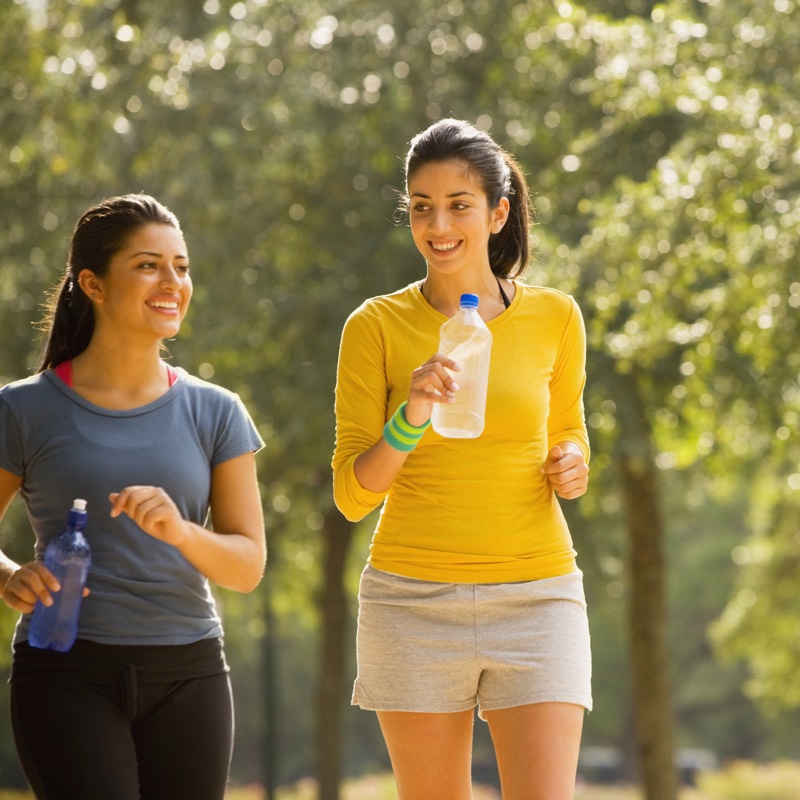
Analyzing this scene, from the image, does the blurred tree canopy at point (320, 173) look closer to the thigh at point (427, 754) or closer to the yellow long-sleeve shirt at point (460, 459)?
the yellow long-sleeve shirt at point (460, 459)

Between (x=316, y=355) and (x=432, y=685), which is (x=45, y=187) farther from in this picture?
(x=432, y=685)

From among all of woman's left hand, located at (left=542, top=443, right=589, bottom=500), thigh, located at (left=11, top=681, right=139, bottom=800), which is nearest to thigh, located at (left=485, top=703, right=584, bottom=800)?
woman's left hand, located at (left=542, top=443, right=589, bottom=500)

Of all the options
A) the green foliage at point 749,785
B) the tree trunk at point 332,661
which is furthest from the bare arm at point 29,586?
the green foliage at point 749,785

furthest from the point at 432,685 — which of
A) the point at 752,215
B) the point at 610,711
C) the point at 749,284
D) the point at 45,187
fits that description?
the point at 610,711

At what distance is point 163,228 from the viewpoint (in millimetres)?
3967

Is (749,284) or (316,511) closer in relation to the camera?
(749,284)

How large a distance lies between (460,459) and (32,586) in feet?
3.79

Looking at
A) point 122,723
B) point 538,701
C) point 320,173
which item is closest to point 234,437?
point 122,723

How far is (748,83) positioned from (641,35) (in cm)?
79

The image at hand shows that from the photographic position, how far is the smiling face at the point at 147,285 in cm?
391

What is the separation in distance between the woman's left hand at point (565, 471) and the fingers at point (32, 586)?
4.35 feet

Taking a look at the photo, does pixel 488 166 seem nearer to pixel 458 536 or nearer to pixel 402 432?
pixel 402 432

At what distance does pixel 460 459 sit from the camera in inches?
153

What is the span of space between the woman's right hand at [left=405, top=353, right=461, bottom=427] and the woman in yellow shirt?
4.7 inches
